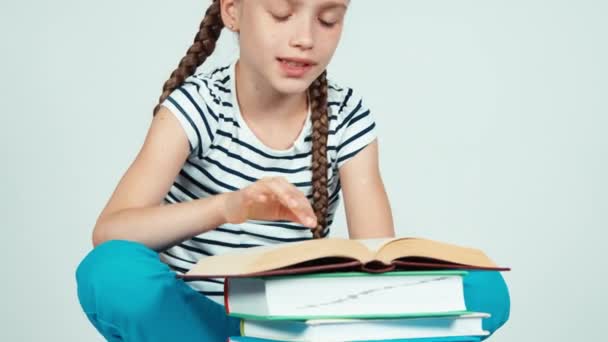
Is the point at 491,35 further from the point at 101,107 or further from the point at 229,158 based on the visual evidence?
the point at 229,158

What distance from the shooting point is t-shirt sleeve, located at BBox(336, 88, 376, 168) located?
68.6 inches

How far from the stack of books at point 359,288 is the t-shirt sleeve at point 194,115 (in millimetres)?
405

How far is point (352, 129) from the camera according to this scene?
69.1 inches

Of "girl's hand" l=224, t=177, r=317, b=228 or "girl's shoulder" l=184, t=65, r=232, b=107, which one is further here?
"girl's shoulder" l=184, t=65, r=232, b=107

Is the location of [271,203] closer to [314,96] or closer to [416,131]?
[314,96]

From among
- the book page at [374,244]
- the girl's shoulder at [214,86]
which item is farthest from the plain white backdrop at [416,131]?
the book page at [374,244]

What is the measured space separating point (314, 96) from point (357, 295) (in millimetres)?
606

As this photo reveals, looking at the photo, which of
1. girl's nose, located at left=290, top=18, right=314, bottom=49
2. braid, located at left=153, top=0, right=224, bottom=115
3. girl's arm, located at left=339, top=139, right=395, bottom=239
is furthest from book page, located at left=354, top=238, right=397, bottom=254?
braid, located at left=153, top=0, right=224, bottom=115

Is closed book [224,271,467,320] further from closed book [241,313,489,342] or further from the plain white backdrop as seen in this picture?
the plain white backdrop

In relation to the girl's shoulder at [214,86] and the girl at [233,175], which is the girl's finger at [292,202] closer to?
the girl at [233,175]

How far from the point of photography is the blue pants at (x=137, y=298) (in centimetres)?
132

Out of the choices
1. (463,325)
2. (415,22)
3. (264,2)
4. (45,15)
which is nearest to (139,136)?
(45,15)

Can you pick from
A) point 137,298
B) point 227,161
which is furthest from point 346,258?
point 227,161

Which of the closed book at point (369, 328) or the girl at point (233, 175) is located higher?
the girl at point (233, 175)
